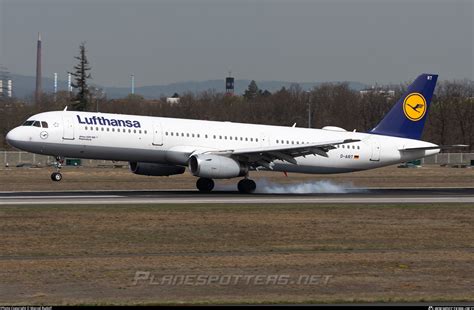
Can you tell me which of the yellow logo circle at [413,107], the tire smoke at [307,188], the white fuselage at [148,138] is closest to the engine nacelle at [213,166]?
the white fuselage at [148,138]

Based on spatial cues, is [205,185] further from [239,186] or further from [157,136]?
[157,136]

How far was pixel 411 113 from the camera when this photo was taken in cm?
4797

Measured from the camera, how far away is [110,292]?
17.0 meters

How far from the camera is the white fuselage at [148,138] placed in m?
40.9

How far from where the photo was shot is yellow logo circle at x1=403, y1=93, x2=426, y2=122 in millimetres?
47906

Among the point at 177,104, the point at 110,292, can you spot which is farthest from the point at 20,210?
the point at 177,104

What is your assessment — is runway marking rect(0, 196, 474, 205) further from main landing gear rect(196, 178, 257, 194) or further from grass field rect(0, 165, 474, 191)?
grass field rect(0, 165, 474, 191)

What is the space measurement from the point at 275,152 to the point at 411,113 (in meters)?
10.2

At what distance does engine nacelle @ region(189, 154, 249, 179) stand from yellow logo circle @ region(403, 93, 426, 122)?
11925 millimetres

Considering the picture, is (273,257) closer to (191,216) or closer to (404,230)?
(404,230)

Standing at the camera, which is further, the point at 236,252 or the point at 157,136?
the point at 157,136

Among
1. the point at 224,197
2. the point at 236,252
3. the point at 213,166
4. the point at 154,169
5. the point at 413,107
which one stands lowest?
the point at 224,197

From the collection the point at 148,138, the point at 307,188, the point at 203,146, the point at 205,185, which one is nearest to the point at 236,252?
the point at 148,138

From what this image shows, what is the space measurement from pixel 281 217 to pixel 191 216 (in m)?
3.24
